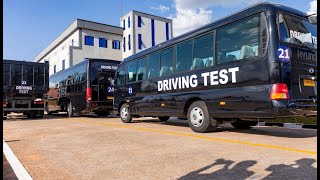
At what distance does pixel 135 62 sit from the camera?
11969 millimetres

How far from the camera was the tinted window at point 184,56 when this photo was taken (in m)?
8.75

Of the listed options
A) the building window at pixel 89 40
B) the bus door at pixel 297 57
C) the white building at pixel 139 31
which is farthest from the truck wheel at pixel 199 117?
the building window at pixel 89 40

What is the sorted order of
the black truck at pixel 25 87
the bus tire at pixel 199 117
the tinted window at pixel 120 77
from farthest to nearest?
the black truck at pixel 25 87
the tinted window at pixel 120 77
the bus tire at pixel 199 117

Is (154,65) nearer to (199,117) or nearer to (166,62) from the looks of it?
(166,62)

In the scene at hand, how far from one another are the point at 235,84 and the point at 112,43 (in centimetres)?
3953

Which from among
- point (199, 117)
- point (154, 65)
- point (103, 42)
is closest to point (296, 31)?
point (199, 117)

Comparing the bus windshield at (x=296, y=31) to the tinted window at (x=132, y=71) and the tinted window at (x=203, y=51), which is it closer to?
the tinted window at (x=203, y=51)

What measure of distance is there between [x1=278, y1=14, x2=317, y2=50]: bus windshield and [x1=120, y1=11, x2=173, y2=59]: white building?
1455 inches

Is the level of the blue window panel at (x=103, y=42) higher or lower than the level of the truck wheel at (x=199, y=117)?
higher

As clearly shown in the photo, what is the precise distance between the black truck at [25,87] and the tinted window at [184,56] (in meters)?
10.1

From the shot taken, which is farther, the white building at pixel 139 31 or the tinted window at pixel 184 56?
the white building at pixel 139 31

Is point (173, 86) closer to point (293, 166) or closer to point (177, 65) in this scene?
point (177, 65)

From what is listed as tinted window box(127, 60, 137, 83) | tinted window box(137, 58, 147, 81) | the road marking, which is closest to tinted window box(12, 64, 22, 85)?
tinted window box(127, 60, 137, 83)

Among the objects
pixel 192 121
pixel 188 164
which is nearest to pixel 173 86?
pixel 192 121
